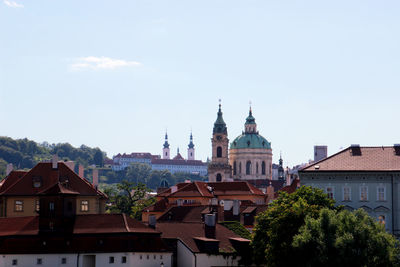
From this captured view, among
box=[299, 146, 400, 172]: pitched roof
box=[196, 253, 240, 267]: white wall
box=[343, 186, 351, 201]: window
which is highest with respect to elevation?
box=[299, 146, 400, 172]: pitched roof

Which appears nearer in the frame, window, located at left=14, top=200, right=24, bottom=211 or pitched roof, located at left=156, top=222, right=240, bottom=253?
pitched roof, located at left=156, top=222, right=240, bottom=253

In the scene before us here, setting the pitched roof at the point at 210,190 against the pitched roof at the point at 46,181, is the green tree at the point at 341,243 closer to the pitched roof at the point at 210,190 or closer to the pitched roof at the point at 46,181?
the pitched roof at the point at 46,181

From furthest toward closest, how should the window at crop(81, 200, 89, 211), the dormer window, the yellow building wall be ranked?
1. the dormer window
2. the window at crop(81, 200, 89, 211)
3. the yellow building wall

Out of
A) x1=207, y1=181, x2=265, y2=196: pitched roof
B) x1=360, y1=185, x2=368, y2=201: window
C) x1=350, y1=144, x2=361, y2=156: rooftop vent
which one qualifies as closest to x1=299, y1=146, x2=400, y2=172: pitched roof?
x1=350, y1=144, x2=361, y2=156: rooftop vent

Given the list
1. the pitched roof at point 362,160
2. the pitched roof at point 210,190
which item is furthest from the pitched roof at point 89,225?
the pitched roof at point 210,190

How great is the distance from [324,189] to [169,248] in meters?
17.3

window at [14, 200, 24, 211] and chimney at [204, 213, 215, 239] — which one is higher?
window at [14, 200, 24, 211]

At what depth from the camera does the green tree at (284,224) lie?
3054 inches

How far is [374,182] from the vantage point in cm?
9331

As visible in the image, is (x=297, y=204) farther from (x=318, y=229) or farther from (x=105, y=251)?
(x=105, y=251)

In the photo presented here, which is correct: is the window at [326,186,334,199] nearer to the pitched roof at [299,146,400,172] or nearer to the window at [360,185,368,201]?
the pitched roof at [299,146,400,172]

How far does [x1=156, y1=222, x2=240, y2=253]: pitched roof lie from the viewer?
88.9 metres

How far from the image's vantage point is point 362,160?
314 ft

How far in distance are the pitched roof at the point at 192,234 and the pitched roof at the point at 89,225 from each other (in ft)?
12.6
